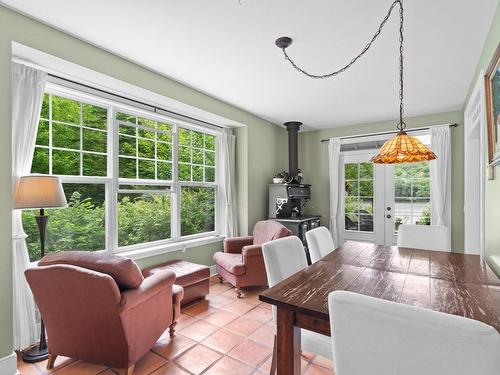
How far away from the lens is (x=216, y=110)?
148 inches

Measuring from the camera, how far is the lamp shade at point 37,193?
1998 mm

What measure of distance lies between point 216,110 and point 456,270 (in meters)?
3.12

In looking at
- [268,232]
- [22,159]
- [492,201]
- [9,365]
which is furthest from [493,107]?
[9,365]

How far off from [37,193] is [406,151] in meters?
2.63

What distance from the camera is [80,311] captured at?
5.71ft

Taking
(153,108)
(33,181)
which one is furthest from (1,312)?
(153,108)

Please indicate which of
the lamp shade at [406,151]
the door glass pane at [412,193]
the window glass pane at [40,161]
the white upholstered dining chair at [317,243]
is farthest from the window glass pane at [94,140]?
the door glass pane at [412,193]

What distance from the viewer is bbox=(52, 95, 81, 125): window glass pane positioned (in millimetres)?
2613

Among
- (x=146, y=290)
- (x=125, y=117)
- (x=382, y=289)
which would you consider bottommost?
(x=146, y=290)

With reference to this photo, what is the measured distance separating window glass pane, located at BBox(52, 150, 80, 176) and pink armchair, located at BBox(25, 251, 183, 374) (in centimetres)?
108

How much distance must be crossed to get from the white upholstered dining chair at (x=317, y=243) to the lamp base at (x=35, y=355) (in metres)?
2.23

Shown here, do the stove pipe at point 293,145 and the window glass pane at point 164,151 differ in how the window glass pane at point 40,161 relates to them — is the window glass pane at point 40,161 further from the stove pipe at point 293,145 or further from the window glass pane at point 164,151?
the stove pipe at point 293,145

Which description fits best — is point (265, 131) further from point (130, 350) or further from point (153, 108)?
point (130, 350)

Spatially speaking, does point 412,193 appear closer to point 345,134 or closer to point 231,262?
point 345,134
